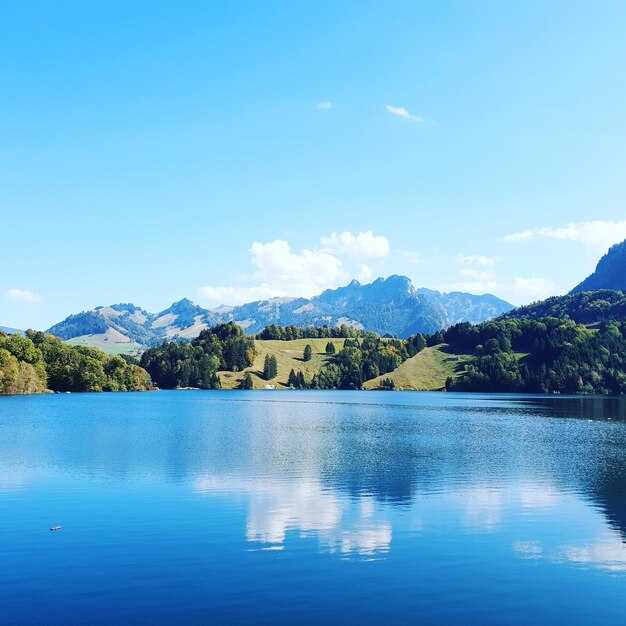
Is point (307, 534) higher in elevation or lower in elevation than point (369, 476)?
higher

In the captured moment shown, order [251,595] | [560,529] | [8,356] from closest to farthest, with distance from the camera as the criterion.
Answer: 1. [251,595]
2. [560,529]
3. [8,356]

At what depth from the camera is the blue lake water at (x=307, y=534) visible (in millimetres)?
25500

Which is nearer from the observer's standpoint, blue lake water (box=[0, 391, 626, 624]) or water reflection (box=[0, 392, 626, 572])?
blue lake water (box=[0, 391, 626, 624])

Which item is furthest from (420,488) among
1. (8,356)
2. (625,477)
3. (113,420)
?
(8,356)

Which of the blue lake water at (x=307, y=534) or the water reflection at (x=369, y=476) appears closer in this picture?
the blue lake water at (x=307, y=534)

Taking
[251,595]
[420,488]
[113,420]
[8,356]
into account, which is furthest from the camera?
[8,356]

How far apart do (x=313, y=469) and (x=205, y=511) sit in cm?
2054

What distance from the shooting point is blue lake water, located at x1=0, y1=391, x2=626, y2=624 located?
83.7 feet

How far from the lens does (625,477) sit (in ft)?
201

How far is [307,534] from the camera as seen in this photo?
36562mm

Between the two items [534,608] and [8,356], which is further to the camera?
[8,356]

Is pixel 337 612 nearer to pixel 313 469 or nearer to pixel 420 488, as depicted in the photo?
pixel 420 488

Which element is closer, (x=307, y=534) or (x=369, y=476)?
(x=307, y=534)

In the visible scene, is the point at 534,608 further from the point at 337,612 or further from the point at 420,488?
the point at 420,488
